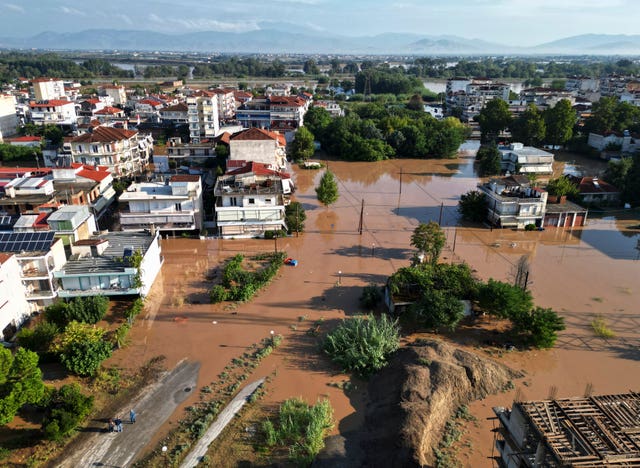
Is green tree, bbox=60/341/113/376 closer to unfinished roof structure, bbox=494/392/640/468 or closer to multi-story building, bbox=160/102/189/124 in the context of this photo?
unfinished roof structure, bbox=494/392/640/468

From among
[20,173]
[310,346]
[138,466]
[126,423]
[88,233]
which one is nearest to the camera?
[138,466]

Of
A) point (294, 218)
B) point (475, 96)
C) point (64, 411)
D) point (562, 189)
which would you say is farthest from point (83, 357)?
point (475, 96)

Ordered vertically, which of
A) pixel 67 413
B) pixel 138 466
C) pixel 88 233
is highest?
pixel 88 233

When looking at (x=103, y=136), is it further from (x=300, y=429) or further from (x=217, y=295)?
(x=300, y=429)

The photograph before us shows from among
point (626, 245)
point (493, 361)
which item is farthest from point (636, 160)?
point (493, 361)

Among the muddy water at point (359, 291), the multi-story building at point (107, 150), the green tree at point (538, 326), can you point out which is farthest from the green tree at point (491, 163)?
the multi-story building at point (107, 150)

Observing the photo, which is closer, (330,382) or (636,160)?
(330,382)

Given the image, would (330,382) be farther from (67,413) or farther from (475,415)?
(67,413)

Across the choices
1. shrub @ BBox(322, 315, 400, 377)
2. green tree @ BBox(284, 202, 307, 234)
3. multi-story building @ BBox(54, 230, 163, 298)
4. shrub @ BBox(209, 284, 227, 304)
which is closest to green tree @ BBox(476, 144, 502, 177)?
green tree @ BBox(284, 202, 307, 234)
